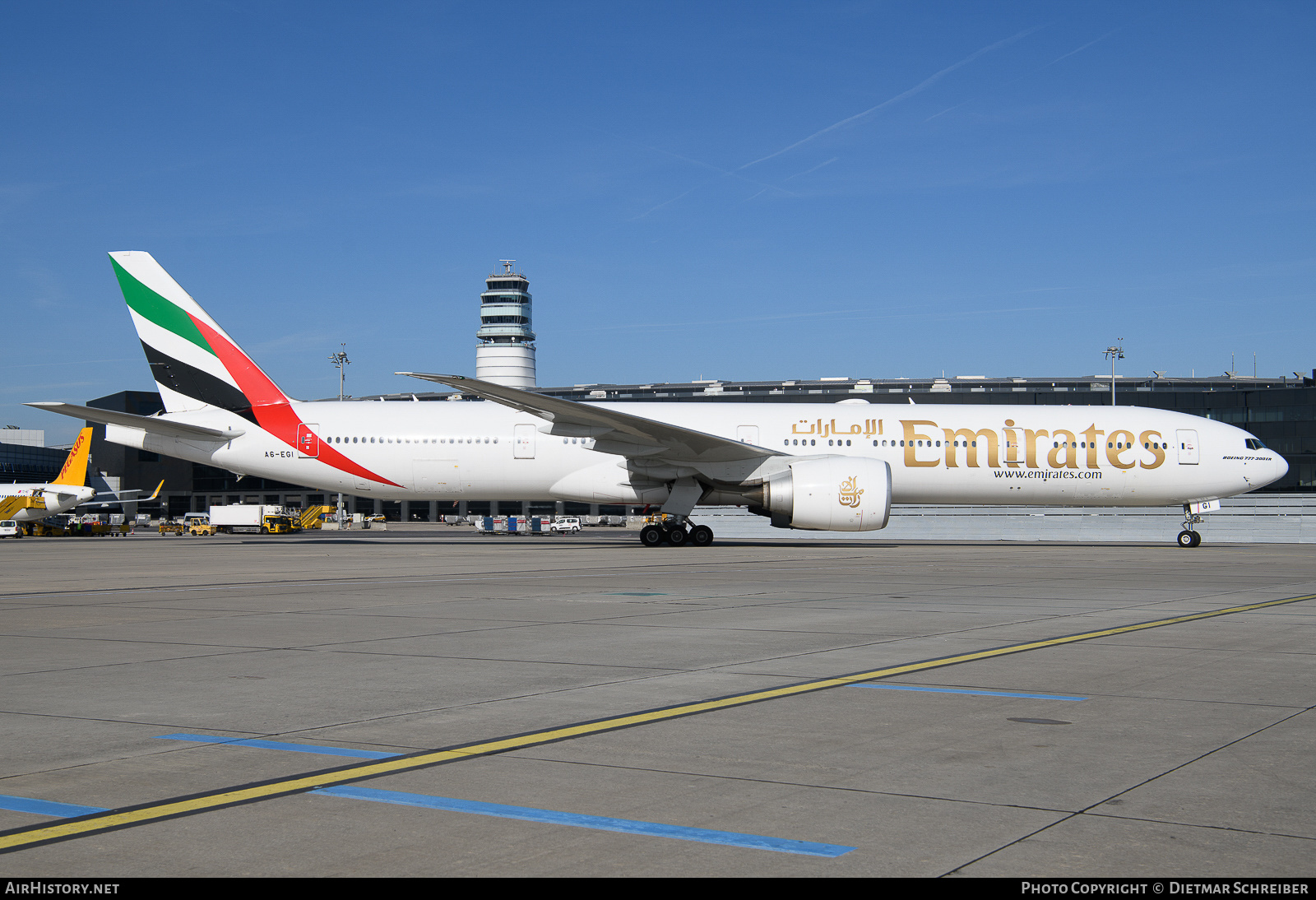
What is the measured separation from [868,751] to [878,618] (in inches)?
234

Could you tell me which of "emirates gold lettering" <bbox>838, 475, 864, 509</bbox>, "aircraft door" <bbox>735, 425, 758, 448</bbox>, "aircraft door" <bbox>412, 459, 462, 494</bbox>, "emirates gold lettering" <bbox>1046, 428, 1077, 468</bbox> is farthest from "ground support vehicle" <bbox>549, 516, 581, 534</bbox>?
"emirates gold lettering" <bbox>1046, 428, 1077, 468</bbox>

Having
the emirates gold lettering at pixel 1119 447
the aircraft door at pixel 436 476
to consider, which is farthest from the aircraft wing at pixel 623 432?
the emirates gold lettering at pixel 1119 447

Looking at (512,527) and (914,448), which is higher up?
(914,448)

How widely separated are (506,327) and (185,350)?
9531cm

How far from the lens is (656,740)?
5.28 metres

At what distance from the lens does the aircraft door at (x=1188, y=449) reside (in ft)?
92.6

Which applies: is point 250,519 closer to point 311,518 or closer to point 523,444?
point 311,518

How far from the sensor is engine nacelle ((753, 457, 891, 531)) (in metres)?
25.0

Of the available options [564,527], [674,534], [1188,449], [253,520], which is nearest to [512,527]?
[564,527]

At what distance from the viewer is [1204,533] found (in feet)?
125

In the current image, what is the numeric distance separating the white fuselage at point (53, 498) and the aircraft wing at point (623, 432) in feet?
101

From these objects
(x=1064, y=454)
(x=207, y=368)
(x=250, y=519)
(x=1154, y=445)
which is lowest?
(x=250, y=519)

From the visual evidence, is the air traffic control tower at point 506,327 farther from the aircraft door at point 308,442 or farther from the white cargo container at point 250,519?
the aircraft door at point 308,442

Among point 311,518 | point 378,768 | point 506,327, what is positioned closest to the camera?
point 378,768
